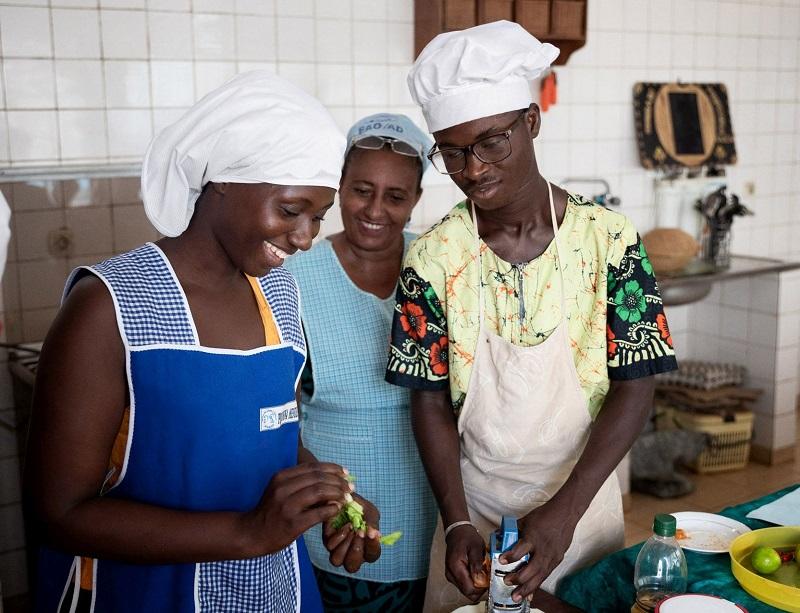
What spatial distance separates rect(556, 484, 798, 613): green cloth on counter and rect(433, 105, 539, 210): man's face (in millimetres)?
638

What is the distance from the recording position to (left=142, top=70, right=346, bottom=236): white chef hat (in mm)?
1121

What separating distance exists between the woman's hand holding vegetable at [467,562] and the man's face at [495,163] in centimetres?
57

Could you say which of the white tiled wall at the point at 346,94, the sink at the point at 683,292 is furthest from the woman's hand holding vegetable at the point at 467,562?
the sink at the point at 683,292

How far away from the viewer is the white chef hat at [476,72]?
4.72 feet

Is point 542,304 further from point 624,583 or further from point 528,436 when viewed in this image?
point 624,583

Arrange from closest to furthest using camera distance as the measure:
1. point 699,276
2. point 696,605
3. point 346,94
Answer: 1. point 696,605
2. point 346,94
3. point 699,276

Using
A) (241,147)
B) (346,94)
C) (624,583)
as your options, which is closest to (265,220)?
(241,147)

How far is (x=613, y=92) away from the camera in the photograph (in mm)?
4039

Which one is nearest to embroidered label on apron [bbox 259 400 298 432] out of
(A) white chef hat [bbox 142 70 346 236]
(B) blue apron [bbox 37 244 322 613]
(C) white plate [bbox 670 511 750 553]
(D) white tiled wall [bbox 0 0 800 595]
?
(B) blue apron [bbox 37 244 322 613]

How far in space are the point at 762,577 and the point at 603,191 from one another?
2977 millimetres

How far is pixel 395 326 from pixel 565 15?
7.74 ft

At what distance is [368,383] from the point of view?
1.76 meters

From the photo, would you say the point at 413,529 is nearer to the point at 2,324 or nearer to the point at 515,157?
the point at 515,157

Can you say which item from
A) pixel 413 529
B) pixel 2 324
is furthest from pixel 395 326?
pixel 2 324
